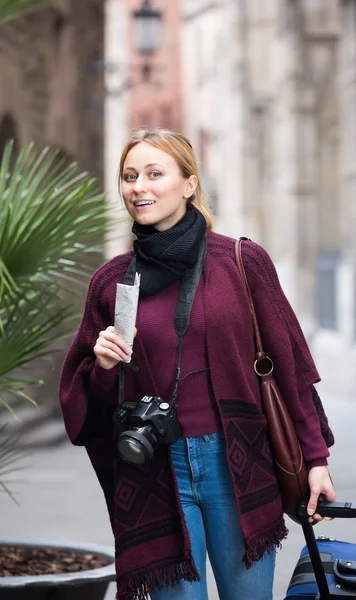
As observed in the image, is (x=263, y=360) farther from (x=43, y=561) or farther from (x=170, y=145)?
(x=43, y=561)

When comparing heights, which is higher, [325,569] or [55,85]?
[55,85]

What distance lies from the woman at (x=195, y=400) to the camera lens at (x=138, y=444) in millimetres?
80

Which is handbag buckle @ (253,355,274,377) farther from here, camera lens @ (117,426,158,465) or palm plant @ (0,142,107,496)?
palm plant @ (0,142,107,496)

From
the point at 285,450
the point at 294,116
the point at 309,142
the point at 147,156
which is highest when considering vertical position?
the point at 147,156

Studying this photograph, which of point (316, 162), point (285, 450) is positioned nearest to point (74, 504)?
point (285, 450)

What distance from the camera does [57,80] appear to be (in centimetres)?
1855

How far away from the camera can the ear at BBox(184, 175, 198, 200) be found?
319 centimetres

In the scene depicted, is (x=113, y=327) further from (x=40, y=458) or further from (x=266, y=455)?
(x=40, y=458)

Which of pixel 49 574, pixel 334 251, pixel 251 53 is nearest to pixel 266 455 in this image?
pixel 49 574

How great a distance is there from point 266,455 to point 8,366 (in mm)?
1411

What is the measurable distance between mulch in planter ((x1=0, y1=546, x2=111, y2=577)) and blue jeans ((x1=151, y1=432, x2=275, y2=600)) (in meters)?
1.70

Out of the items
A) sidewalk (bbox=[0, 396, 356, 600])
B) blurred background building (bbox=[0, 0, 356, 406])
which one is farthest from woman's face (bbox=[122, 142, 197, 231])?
blurred background building (bbox=[0, 0, 356, 406])

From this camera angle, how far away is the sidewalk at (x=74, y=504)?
654 centimetres

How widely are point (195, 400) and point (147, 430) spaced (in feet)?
0.56
